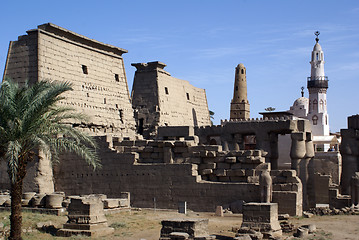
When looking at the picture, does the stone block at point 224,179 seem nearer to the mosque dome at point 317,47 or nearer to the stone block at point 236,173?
the stone block at point 236,173

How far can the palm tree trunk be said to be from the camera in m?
13.9

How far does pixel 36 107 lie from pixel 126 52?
50.3 feet

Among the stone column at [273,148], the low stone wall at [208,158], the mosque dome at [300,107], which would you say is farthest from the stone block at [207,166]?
the mosque dome at [300,107]

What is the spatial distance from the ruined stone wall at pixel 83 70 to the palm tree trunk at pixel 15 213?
9.43 meters

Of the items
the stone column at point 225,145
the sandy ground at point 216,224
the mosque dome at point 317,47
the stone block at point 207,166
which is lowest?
the sandy ground at point 216,224

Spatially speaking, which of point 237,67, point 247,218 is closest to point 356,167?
point 247,218

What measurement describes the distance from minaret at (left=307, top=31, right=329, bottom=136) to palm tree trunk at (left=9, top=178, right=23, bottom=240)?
145ft

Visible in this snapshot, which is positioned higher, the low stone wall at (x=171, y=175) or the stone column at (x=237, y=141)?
the stone column at (x=237, y=141)

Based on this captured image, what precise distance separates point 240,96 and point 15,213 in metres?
42.6

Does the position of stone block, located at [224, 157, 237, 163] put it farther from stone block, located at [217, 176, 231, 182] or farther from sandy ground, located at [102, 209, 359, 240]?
sandy ground, located at [102, 209, 359, 240]

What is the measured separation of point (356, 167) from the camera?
1017 inches

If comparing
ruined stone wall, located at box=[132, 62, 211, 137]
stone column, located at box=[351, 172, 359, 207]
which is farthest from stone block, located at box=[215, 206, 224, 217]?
ruined stone wall, located at box=[132, 62, 211, 137]

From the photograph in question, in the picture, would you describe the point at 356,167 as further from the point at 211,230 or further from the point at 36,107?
the point at 36,107

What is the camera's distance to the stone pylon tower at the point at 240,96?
181 ft
